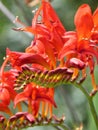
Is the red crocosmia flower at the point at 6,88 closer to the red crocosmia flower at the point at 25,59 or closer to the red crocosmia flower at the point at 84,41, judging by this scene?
the red crocosmia flower at the point at 25,59

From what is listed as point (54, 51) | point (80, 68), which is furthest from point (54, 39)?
point (80, 68)

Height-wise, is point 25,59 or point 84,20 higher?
point 84,20

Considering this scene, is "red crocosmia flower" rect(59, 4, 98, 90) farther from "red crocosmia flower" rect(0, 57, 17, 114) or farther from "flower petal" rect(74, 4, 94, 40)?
"red crocosmia flower" rect(0, 57, 17, 114)

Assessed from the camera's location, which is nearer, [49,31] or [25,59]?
[25,59]

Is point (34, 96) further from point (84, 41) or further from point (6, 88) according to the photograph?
point (84, 41)

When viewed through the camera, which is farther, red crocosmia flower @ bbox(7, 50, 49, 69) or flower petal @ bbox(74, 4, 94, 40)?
flower petal @ bbox(74, 4, 94, 40)

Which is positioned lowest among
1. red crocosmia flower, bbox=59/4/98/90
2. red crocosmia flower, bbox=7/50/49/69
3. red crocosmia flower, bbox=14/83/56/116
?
red crocosmia flower, bbox=14/83/56/116

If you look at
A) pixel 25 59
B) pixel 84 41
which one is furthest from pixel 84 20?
pixel 25 59

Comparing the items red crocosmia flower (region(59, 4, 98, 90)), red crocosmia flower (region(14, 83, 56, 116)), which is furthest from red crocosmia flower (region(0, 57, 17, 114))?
red crocosmia flower (region(59, 4, 98, 90))
